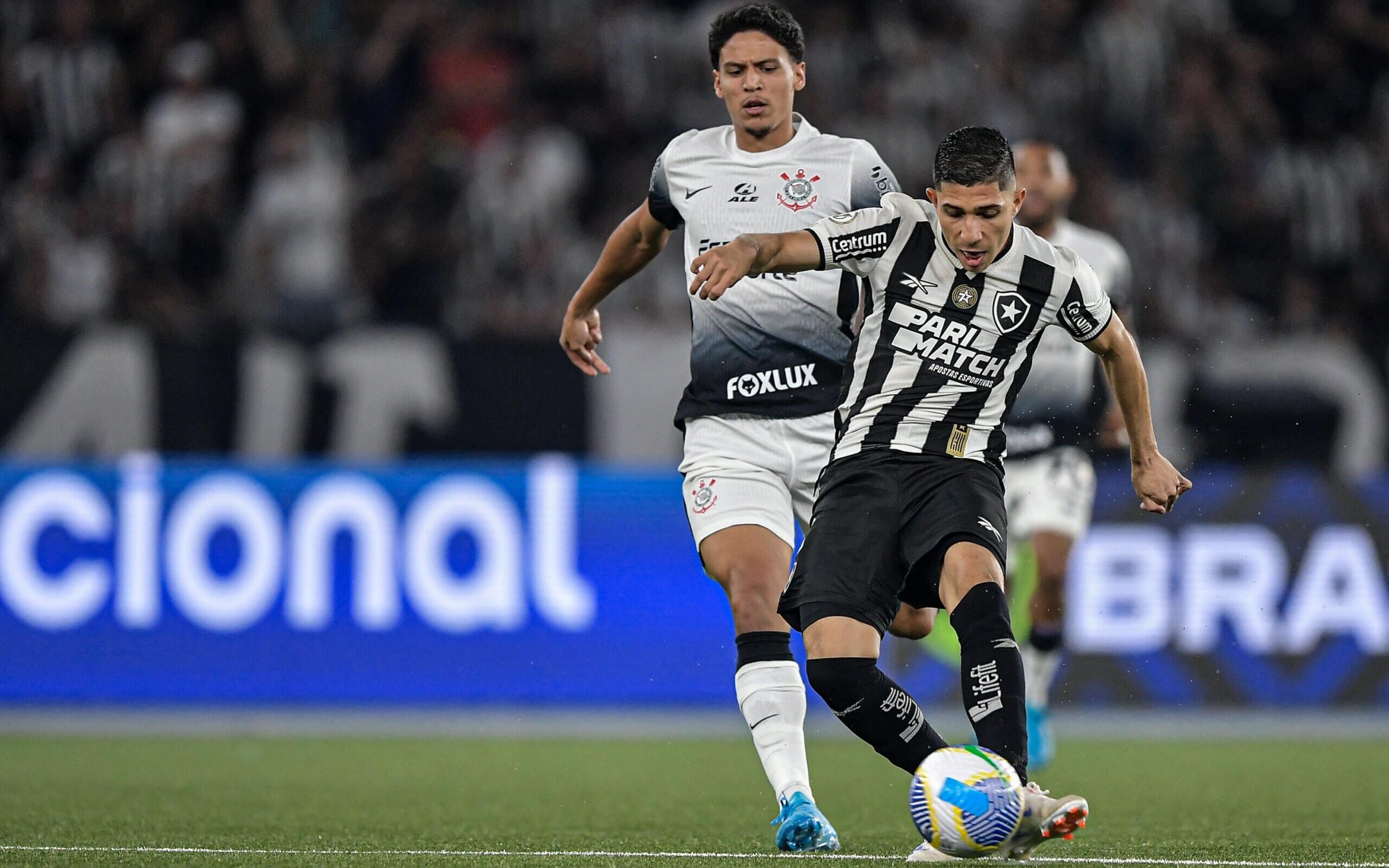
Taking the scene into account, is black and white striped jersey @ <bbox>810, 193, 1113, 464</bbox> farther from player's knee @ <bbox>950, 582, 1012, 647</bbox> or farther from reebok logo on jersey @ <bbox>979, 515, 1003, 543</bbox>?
player's knee @ <bbox>950, 582, 1012, 647</bbox>

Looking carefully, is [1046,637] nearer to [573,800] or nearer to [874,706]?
[573,800]

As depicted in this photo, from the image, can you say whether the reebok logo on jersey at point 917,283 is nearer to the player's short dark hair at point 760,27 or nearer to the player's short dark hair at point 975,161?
the player's short dark hair at point 975,161

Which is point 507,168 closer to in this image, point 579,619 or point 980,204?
point 579,619

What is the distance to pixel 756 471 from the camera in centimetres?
576

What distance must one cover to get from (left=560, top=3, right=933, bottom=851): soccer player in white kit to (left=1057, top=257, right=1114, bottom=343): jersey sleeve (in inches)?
27.2

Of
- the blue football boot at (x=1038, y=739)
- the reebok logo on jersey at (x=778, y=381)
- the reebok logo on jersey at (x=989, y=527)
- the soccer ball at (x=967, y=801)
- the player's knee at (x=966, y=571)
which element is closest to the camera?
the soccer ball at (x=967, y=801)

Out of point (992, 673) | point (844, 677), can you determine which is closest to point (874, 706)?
point (844, 677)

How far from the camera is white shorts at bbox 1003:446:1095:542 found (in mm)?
7762

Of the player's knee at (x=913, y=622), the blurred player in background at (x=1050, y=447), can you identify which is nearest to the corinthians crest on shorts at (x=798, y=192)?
the player's knee at (x=913, y=622)

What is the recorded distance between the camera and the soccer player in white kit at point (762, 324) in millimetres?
5688

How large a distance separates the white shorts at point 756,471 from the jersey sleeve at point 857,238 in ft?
2.24

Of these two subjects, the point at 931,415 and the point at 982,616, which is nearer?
the point at 982,616

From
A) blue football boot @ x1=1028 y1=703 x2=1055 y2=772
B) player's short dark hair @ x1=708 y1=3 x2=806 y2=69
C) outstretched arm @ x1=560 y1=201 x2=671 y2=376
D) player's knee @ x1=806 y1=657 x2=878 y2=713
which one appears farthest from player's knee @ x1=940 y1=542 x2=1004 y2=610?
blue football boot @ x1=1028 y1=703 x2=1055 y2=772

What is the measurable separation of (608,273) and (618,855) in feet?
5.93
